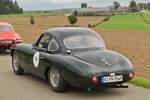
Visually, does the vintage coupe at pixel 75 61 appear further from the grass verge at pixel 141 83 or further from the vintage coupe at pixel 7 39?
the vintage coupe at pixel 7 39

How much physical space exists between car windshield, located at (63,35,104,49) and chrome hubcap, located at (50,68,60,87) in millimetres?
678

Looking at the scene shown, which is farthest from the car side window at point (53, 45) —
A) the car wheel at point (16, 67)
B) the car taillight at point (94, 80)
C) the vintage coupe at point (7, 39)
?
the vintage coupe at point (7, 39)

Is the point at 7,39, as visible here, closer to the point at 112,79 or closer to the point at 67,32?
the point at 67,32

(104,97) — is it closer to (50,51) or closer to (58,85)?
(58,85)

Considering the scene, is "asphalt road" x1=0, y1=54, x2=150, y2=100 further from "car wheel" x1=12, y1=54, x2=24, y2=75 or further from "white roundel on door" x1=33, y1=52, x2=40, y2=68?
"car wheel" x1=12, y1=54, x2=24, y2=75

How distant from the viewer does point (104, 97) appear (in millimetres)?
9422

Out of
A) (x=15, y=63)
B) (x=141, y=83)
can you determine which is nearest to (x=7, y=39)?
(x=15, y=63)

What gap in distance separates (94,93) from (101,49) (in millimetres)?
1156

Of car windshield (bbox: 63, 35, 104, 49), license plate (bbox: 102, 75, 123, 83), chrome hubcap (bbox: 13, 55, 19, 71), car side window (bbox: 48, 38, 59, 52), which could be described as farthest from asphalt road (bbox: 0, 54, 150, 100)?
chrome hubcap (bbox: 13, 55, 19, 71)

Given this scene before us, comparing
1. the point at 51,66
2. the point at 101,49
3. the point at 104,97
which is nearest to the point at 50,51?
the point at 51,66

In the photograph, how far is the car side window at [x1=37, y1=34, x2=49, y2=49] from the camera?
36.2 feet

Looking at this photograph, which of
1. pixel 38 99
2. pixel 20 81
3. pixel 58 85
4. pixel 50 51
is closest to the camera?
pixel 38 99

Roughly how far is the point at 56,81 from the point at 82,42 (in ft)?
3.90

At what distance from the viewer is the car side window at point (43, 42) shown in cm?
1103
